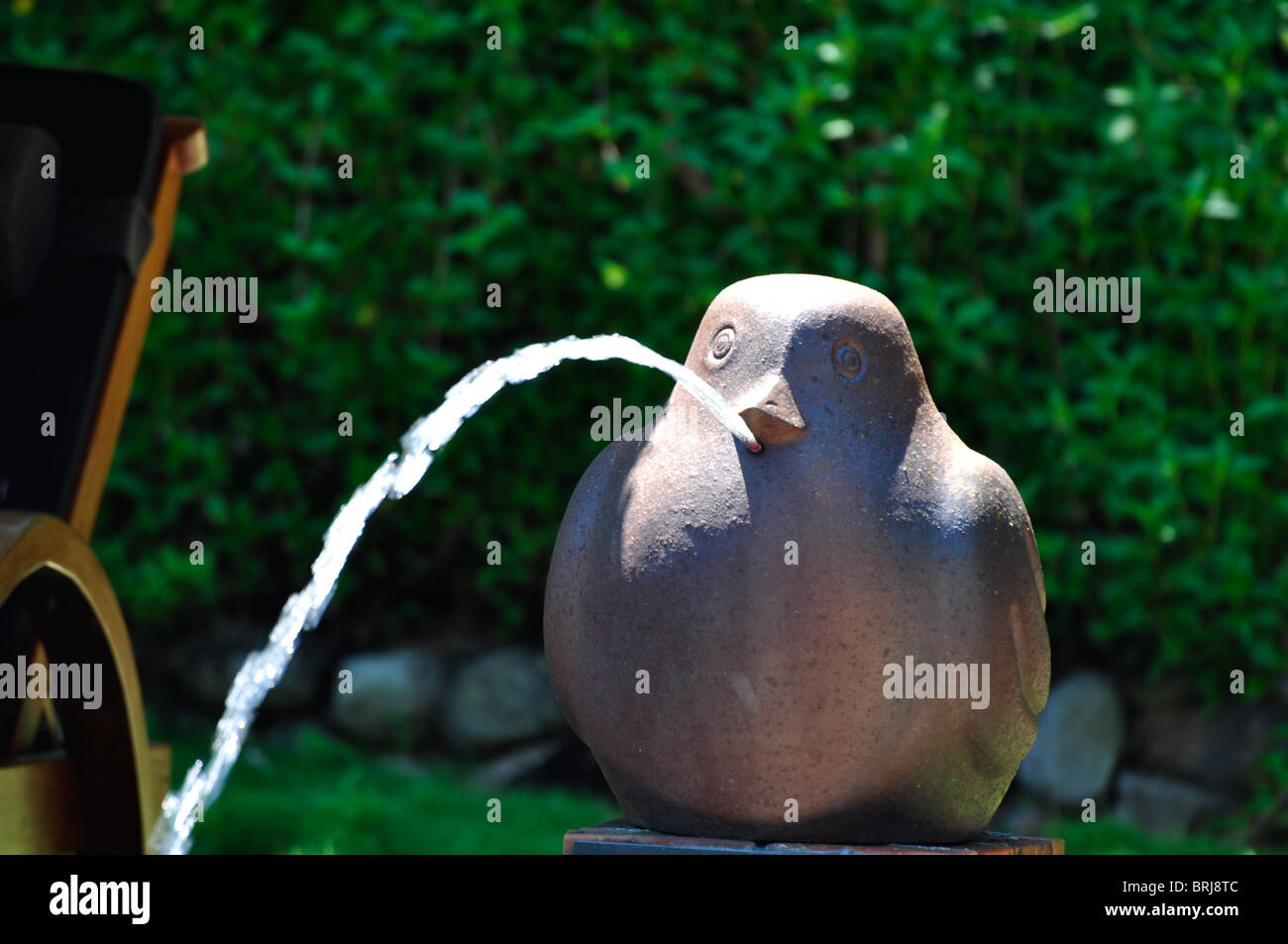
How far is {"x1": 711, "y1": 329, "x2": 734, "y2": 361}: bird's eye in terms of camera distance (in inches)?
89.8

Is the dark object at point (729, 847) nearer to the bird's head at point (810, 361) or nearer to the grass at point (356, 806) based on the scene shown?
the bird's head at point (810, 361)

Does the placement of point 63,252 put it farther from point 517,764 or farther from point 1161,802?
point 1161,802

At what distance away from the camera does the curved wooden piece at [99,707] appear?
254 centimetres

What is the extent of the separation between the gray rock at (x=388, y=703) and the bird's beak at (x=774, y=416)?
2.59m

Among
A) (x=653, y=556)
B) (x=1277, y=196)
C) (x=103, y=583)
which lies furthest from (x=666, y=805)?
(x=1277, y=196)

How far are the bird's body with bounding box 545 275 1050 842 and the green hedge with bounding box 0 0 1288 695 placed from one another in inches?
73.0

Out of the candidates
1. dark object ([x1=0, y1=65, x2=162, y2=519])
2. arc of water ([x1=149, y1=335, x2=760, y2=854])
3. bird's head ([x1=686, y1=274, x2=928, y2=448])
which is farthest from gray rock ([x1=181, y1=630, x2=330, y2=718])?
bird's head ([x1=686, y1=274, x2=928, y2=448])

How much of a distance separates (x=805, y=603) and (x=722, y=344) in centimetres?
49

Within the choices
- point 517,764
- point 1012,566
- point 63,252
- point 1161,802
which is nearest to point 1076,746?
point 1161,802

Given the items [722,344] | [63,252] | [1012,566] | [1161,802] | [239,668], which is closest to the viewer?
[1012,566]

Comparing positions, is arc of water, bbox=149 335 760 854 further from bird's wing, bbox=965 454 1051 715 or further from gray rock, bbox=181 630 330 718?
gray rock, bbox=181 630 330 718

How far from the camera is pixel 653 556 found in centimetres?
211

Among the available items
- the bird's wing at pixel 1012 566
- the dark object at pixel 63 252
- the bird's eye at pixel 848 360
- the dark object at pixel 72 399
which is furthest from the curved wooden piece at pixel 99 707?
the bird's wing at pixel 1012 566

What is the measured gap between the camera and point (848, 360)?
2.20m
